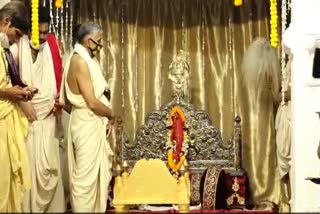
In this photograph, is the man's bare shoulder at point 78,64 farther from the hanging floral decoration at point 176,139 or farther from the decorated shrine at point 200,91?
the hanging floral decoration at point 176,139

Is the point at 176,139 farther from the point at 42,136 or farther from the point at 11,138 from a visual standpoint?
the point at 11,138

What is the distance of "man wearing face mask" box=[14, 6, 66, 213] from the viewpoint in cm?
634

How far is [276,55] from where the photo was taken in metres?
7.46

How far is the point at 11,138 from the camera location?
5.75m

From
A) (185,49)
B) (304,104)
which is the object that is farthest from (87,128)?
(185,49)

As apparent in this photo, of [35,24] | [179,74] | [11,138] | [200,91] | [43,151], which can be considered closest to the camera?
[11,138]

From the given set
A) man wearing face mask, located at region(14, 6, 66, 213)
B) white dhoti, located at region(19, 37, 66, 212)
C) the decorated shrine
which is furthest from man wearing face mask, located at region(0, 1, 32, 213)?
the decorated shrine

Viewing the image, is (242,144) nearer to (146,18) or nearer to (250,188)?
→ (250,188)

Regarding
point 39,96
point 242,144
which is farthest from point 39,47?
point 242,144

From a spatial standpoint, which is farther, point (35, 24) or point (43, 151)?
point (35, 24)

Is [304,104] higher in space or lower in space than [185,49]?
lower

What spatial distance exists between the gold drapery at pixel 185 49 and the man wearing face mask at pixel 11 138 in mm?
1959

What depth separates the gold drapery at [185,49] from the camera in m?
7.71

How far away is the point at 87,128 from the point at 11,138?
2.01 ft
